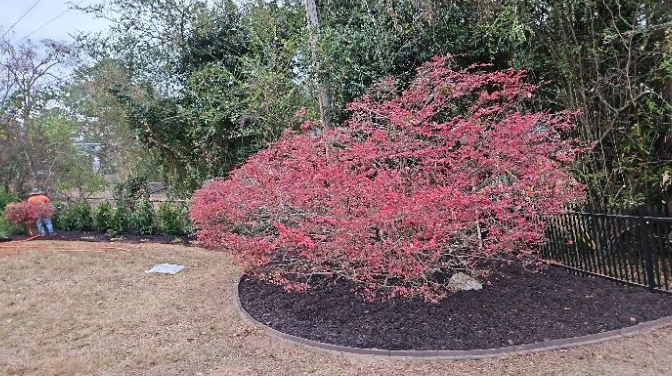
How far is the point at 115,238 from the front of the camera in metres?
9.41

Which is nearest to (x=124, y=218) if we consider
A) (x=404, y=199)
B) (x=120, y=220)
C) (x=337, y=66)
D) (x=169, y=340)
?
(x=120, y=220)

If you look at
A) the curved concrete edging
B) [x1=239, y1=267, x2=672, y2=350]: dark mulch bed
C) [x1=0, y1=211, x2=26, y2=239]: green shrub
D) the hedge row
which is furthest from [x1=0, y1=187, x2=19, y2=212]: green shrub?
the curved concrete edging

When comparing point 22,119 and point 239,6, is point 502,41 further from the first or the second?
point 22,119

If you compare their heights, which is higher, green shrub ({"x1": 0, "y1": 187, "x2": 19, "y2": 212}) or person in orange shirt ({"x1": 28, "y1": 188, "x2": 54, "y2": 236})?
green shrub ({"x1": 0, "y1": 187, "x2": 19, "y2": 212})

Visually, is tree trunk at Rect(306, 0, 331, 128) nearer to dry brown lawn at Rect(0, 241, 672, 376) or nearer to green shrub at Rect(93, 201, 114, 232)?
dry brown lawn at Rect(0, 241, 672, 376)

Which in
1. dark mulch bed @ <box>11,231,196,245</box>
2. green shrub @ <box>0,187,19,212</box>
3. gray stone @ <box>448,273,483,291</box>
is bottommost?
gray stone @ <box>448,273,483,291</box>

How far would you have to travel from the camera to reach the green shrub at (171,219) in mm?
9281

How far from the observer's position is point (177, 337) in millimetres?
3963

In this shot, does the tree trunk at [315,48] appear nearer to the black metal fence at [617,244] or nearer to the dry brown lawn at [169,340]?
the dry brown lawn at [169,340]

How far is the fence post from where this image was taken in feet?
13.2

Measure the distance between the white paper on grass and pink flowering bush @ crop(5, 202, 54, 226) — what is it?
5.19 m

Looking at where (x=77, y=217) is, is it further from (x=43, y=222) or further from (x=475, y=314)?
(x=475, y=314)

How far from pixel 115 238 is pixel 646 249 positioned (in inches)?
353

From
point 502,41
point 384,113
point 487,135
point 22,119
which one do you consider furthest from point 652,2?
point 22,119
